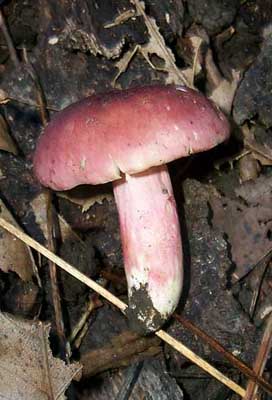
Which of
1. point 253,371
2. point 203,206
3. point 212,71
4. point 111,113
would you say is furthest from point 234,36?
point 253,371

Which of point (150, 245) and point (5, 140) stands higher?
point (5, 140)

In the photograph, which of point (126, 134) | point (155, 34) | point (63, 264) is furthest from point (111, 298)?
point (155, 34)

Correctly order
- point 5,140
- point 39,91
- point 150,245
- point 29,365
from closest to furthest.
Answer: point 29,365 < point 150,245 < point 5,140 < point 39,91

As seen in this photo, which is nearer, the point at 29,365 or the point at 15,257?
the point at 29,365

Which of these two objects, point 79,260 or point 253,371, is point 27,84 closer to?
point 79,260

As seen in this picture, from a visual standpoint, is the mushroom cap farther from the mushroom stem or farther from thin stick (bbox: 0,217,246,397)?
thin stick (bbox: 0,217,246,397)

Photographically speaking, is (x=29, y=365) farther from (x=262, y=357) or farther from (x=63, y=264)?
(x=262, y=357)

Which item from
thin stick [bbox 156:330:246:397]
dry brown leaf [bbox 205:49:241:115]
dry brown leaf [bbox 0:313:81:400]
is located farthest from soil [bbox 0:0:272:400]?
dry brown leaf [bbox 0:313:81:400]
